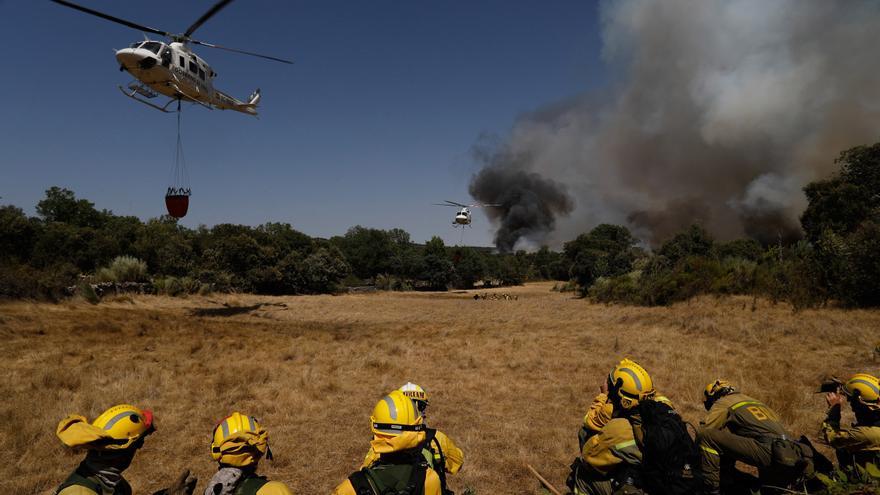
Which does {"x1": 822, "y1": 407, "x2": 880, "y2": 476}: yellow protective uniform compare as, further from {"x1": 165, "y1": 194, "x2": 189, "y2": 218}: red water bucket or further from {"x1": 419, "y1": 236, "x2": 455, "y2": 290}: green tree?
{"x1": 419, "y1": 236, "x2": 455, "y2": 290}: green tree

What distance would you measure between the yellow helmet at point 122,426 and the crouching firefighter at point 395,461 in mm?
1479

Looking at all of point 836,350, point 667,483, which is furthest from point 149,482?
point 836,350

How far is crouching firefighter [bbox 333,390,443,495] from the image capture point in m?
2.88

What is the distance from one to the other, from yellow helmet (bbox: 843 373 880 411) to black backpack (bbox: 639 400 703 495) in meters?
2.14

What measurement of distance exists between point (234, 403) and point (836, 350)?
1635 centimetres

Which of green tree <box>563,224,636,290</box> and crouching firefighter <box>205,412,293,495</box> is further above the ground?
green tree <box>563,224,636,290</box>

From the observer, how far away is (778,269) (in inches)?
755

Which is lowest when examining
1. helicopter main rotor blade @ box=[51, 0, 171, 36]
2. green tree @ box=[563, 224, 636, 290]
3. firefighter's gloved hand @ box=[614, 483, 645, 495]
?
firefighter's gloved hand @ box=[614, 483, 645, 495]

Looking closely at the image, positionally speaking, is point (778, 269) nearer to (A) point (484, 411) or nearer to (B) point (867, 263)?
(B) point (867, 263)

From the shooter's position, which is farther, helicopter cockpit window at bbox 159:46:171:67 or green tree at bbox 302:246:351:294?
green tree at bbox 302:246:351:294

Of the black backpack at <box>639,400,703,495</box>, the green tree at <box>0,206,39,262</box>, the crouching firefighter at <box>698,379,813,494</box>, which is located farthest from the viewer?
the green tree at <box>0,206,39,262</box>

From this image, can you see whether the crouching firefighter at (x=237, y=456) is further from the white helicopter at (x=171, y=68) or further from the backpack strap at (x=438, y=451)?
the white helicopter at (x=171, y=68)

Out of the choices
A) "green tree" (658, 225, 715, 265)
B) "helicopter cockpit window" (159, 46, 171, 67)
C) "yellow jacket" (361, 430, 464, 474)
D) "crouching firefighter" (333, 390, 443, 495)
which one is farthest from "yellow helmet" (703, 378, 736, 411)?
"green tree" (658, 225, 715, 265)

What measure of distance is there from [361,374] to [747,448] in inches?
394
